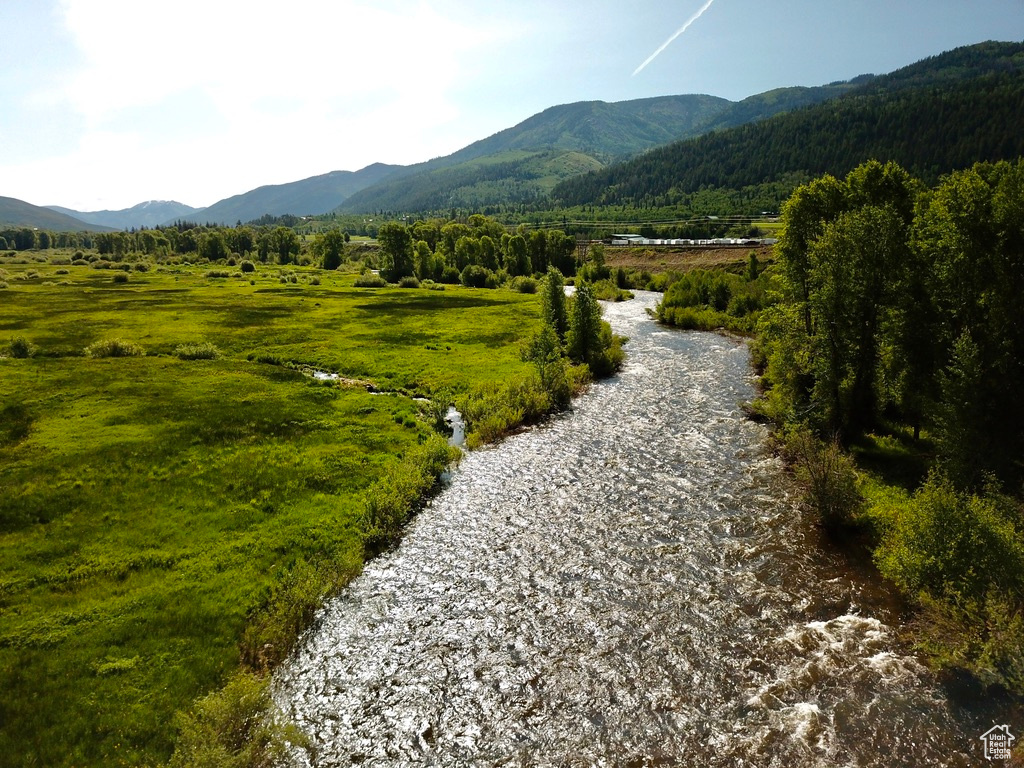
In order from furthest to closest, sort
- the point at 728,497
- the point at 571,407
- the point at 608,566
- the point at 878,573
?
the point at 571,407, the point at 728,497, the point at 608,566, the point at 878,573

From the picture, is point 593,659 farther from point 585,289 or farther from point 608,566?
point 585,289

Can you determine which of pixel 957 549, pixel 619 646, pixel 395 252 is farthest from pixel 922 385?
pixel 395 252

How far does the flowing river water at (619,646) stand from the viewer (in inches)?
647

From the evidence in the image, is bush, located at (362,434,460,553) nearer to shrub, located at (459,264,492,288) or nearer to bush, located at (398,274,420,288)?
bush, located at (398,274,420,288)

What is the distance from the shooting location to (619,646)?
20.4 m

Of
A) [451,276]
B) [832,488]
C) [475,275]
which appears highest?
[451,276]

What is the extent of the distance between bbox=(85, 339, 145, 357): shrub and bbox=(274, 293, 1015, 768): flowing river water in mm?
54133

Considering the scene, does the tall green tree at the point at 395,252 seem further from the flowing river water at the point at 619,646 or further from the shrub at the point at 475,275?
the flowing river water at the point at 619,646

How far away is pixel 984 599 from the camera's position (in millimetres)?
18109

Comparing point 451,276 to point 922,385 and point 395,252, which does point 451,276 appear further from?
point 922,385

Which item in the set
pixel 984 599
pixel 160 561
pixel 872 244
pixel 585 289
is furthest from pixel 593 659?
pixel 585 289

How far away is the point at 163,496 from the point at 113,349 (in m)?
45.6

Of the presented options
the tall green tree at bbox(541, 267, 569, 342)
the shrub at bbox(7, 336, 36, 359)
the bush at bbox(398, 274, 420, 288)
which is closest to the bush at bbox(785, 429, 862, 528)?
the tall green tree at bbox(541, 267, 569, 342)

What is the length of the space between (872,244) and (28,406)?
6549 centimetres
